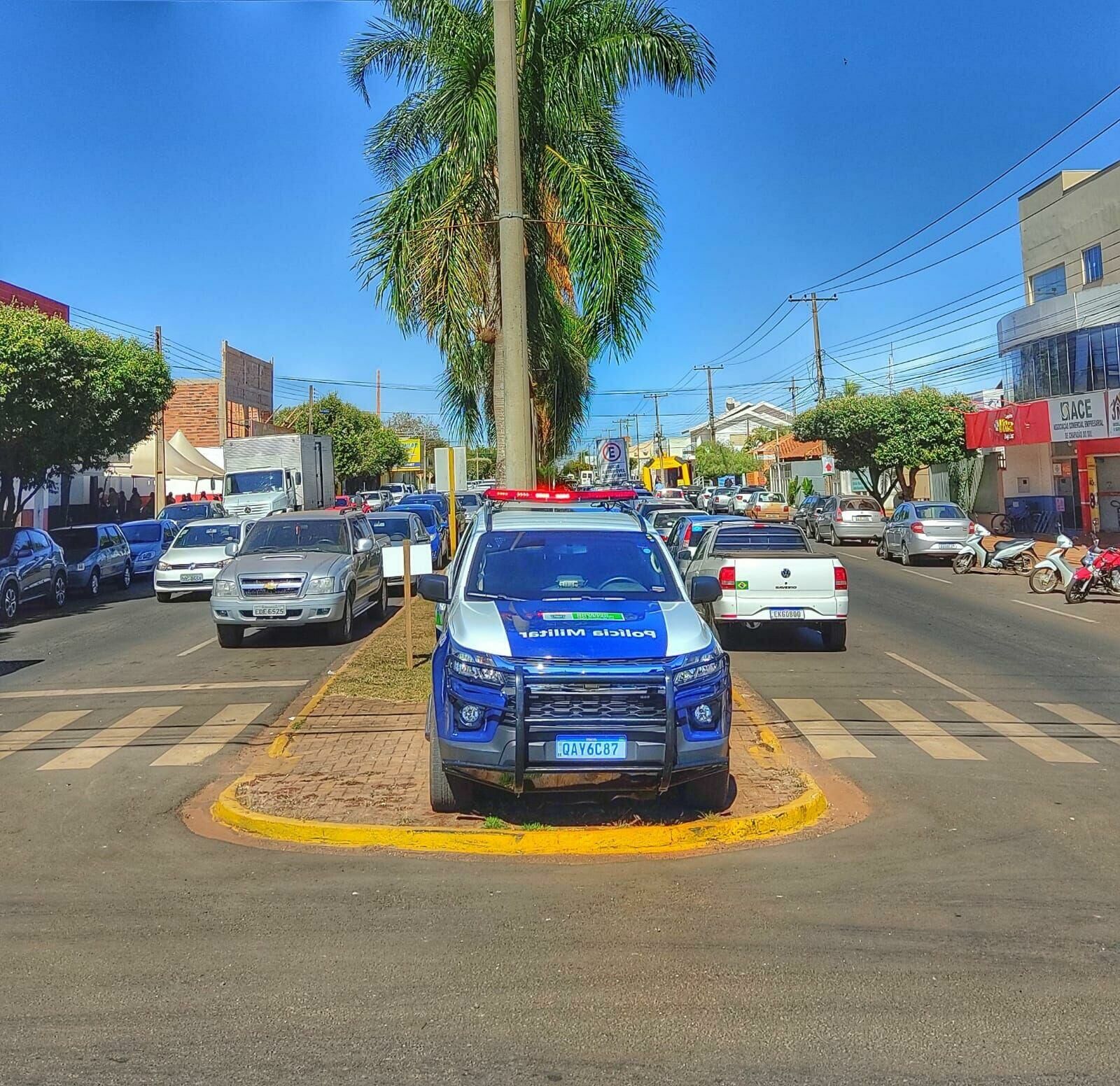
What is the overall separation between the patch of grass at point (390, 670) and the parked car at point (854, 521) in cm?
2351

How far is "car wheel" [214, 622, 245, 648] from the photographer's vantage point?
48.5 feet

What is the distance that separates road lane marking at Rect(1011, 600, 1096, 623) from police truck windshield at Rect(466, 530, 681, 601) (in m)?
12.2

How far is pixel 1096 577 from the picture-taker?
1948 cm

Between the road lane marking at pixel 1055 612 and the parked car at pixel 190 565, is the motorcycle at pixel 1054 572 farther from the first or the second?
the parked car at pixel 190 565

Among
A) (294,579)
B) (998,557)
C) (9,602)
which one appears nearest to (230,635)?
(294,579)

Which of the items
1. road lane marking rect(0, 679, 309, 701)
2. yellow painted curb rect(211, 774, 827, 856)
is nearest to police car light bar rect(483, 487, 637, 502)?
yellow painted curb rect(211, 774, 827, 856)

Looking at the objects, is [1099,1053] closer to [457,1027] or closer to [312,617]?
[457,1027]

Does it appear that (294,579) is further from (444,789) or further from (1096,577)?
(1096,577)

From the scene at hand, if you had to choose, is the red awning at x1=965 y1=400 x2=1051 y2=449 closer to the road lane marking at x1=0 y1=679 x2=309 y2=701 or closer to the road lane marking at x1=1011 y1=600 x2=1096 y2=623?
the road lane marking at x1=1011 y1=600 x2=1096 y2=623

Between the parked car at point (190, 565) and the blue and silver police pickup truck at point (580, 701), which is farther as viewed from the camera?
the parked car at point (190, 565)

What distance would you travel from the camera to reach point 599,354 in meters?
15.4

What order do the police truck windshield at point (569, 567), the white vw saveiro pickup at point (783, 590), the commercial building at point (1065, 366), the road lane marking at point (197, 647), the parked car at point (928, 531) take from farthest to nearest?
the commercial building at point (1065, 366), the parked car at point (928, 531), the road lane marking at point (197, 647), the white vw saveiro pickup at point (783, 590), the police truck windshield at point (569, 567)

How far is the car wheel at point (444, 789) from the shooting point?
6.50 metres

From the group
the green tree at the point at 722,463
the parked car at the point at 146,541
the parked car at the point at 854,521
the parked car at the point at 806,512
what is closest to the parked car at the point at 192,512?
the parked car at the point at 146,541
